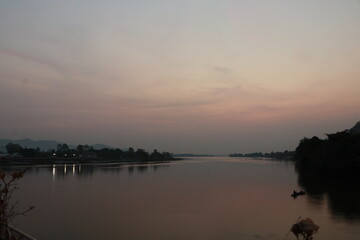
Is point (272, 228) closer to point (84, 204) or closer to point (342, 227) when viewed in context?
point (342, 227)

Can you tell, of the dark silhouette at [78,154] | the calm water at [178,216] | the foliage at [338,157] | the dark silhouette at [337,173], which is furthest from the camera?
the dark silhouette at [78,154]

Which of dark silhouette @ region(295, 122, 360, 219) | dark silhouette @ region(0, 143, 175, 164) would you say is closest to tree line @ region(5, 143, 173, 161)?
dark silhouette @ region(0, 143, 175, 164)

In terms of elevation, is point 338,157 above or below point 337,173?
above

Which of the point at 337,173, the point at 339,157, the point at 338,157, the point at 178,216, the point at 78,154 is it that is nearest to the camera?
the point at 178,216

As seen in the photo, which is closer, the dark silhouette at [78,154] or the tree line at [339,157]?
the tree line at [339,157]

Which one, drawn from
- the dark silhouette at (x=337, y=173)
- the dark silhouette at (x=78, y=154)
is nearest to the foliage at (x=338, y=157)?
the dark silhouette at (x=337, y=173)

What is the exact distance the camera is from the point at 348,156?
31.3 metres

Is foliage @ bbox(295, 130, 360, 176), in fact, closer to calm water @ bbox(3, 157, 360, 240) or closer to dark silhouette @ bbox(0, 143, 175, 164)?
calm water @ bbox(3, 157, 360, 240)

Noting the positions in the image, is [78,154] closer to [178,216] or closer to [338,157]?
[338,157]

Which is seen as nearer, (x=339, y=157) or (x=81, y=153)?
(x=339, y=157)

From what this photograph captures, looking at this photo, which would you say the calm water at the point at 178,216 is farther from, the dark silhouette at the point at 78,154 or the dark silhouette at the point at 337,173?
the dark silhouette at the point at 78,154

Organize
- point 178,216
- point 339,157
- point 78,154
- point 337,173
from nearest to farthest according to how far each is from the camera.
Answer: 1. point 178,216
2. point 339,157
3. point 337,173
4. point 78,154

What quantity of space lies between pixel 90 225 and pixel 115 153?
96.5m

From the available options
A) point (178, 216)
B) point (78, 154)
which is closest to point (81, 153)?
point (78, 154)
